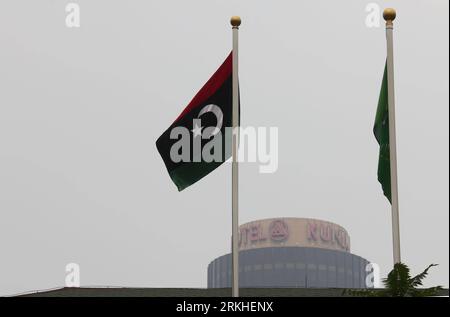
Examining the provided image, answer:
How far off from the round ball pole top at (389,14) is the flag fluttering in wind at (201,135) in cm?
430

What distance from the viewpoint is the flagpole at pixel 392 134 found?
81.0 feet

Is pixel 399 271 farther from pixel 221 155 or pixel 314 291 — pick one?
pixel 314 291

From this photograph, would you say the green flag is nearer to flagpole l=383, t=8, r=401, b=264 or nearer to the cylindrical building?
flagpole l=383, t=8, r=401, b=264

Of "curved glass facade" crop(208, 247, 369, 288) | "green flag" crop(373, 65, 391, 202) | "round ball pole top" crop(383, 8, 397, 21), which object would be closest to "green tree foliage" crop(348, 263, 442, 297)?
"green flag" crop(373, 65, 391, 202)

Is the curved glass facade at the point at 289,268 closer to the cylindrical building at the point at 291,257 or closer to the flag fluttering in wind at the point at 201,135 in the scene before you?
the cylindrical building at the point at 291,257

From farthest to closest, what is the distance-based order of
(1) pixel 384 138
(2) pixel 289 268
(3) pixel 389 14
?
(2) pixel 289 268, (3) pixel 389 14, (1) pixel 384 138

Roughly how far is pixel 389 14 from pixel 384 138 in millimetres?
3345

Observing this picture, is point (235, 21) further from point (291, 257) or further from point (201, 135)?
point (291, 257)

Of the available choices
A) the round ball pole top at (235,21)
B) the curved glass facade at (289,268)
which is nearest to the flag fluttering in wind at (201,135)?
the round ball pole top at (235,21)

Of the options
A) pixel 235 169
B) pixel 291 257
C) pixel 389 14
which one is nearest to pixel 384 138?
pixel 389 14

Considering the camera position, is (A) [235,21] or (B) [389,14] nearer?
(B) [389,14]

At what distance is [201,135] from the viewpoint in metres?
26.1

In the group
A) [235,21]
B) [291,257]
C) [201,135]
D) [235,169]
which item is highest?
[291,257]

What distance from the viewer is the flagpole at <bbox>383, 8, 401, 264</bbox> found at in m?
24.7
